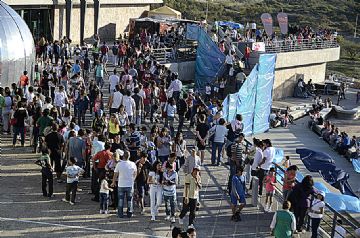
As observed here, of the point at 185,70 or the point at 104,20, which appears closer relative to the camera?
the point at 185,70

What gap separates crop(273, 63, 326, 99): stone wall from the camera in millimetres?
41875

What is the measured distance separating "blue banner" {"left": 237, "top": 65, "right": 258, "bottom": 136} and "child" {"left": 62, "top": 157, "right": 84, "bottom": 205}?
34.4 feet

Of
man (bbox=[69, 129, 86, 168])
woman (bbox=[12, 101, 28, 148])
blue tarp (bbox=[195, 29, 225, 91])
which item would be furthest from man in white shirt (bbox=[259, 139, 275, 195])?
blue tarp (bbox=[195, 29, 225, 91])

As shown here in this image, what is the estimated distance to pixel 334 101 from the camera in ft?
150

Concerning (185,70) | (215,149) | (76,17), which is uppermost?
(76,17)

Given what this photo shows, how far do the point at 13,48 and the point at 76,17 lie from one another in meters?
15.8

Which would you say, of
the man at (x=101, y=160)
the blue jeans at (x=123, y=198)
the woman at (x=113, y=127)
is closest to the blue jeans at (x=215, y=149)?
the woman at (x=113, y=127)

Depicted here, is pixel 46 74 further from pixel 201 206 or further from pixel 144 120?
pixel 201 206

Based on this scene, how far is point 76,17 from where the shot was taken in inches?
1505

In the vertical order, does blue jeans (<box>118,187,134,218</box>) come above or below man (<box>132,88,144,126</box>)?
below

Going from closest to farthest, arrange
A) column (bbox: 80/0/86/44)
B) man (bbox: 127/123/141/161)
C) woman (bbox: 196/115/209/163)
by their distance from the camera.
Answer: man (bbox: 127/123/141/161)
woman (bbox: 196/115/209/163)
column (bbox: 80/0/86/44)

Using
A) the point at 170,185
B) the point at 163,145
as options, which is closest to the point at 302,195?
the point at 170,185

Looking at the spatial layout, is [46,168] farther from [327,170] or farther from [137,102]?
[327,170]

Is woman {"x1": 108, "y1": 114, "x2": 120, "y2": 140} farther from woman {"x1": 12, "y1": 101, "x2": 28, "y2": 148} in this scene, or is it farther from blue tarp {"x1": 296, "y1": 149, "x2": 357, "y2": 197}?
blue tarp {"x1": 296, "y1": 149, "x2": 357, "y2": 197}
